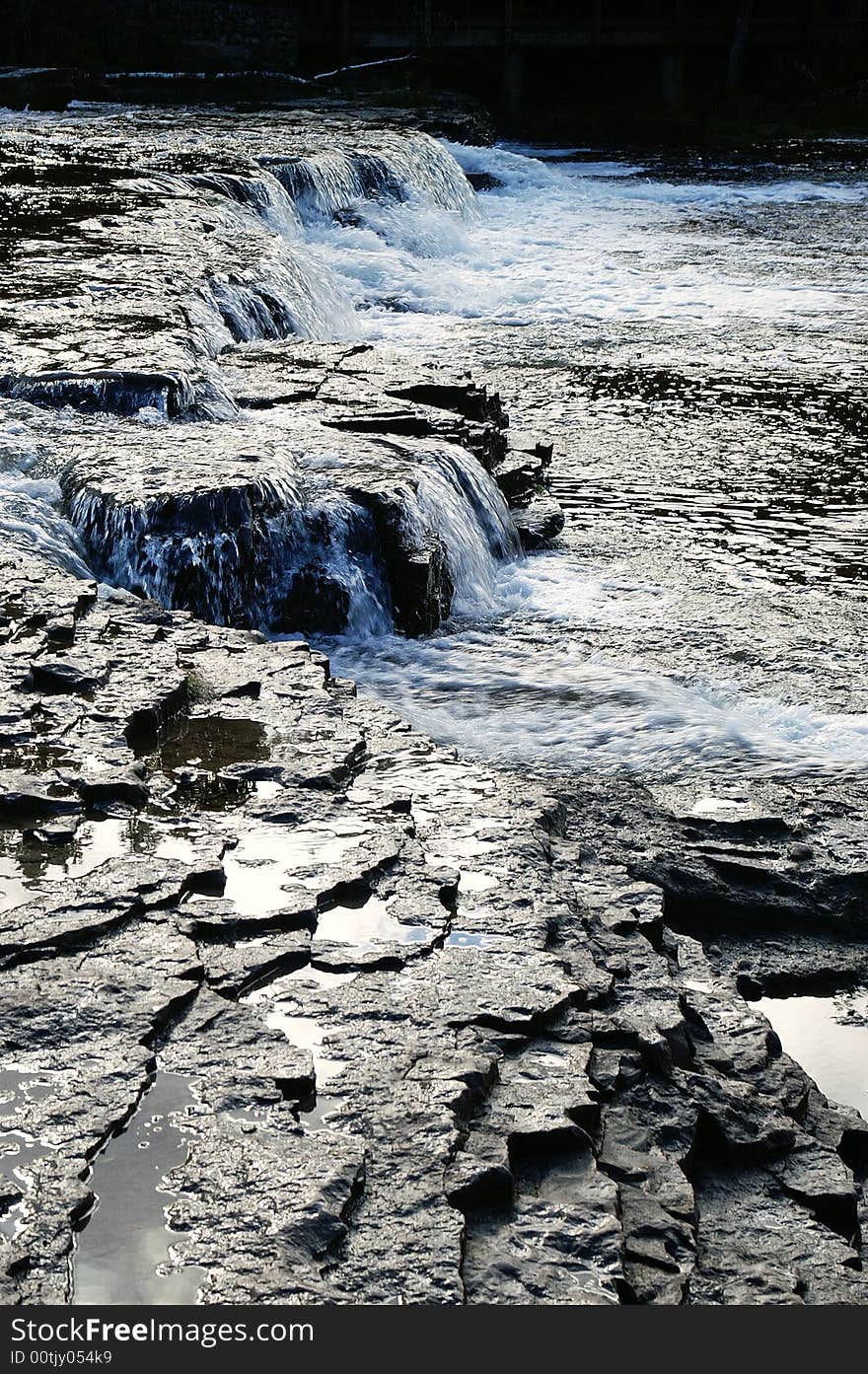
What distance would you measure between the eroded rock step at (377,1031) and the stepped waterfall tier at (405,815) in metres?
0.01

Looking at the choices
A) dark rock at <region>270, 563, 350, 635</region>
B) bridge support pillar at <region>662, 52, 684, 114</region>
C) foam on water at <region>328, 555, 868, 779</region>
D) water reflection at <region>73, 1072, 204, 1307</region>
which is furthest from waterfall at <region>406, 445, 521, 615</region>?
bridge support pillar at <region>662, 52, 684, 114</region>

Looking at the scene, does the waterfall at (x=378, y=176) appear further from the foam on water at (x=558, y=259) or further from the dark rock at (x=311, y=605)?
the dark rock at (x=311, y=605)

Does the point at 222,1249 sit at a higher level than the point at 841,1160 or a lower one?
higher

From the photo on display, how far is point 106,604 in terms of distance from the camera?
5.22 meters

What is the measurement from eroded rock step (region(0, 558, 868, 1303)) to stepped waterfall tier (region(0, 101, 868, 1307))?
0.01 m

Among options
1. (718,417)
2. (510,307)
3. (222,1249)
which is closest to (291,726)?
(222,1249)

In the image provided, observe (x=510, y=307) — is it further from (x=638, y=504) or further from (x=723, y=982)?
(x=723, y=982)

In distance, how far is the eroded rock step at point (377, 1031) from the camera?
2533 millimetres

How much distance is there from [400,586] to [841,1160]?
12.0ft

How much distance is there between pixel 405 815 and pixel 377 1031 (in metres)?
1.01

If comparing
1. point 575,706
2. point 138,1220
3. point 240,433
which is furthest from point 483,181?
point 138,1220

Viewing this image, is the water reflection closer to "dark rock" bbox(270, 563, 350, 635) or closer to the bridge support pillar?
"dark rock" bbox(270, 563, 350, 635)

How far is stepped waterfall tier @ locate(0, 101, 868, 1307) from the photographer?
8.66 ft

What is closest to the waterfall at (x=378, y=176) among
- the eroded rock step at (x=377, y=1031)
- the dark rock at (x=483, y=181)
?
the dark rock at (x=483, y=181)
